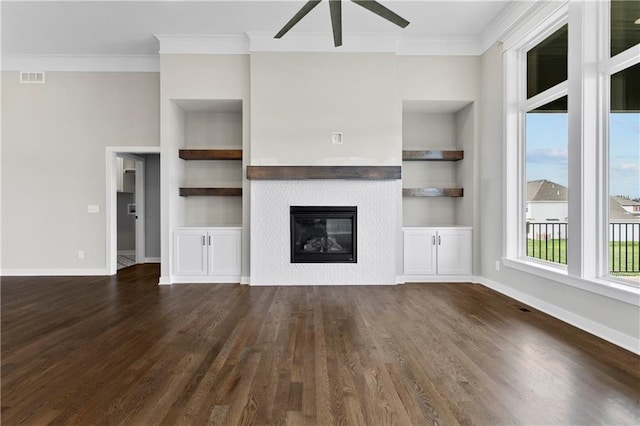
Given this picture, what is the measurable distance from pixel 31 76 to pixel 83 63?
85 centimetres

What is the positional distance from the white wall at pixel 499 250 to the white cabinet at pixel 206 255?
11.3 feet

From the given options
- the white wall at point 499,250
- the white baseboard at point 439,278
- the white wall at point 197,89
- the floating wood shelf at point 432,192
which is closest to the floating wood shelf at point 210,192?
the white wall at point 197,89

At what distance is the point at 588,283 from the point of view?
2.93 m

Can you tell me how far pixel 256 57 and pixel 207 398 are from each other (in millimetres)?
4289

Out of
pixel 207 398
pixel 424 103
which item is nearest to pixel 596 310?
pixel 207 398

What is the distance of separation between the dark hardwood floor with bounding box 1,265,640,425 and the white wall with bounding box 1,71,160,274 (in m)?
1.88

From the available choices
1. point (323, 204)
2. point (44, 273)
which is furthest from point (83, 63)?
point (323, 204)

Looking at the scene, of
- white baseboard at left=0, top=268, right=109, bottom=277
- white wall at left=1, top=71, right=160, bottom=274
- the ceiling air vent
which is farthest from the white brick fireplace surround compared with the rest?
the ceiling air vent

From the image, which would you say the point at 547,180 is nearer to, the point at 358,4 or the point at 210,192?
the point at 358,4

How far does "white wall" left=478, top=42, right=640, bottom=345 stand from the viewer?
2.90 m

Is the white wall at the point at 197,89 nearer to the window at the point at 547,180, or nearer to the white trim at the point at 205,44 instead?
the white trim at the point at 205,44

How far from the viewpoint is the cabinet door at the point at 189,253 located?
4934 millimetres

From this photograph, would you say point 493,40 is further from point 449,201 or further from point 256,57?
point 256,57

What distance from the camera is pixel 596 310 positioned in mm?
Answer: 2863
